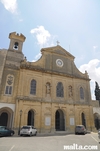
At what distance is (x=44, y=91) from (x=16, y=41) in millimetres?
11832

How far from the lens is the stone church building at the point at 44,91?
19828mm

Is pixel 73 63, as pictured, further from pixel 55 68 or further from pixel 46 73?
pixel 46 73

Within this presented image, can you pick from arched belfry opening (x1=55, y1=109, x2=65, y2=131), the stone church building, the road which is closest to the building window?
the stone church building

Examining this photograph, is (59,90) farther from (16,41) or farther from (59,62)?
(16,41)

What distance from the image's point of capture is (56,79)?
2434 cm

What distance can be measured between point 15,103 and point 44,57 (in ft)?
35.5

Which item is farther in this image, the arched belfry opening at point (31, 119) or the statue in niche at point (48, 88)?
the statue in niche at point (48, 88)

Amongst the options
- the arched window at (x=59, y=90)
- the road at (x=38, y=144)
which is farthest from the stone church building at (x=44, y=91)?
the road at (x=38, y=144)

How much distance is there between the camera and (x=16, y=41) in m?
25.2

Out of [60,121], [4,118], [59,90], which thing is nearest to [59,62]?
[59,90]

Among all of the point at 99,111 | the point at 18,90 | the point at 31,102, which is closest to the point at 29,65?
the point at 18,90

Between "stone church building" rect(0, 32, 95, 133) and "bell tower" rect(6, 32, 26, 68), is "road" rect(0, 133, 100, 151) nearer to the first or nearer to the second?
"stone church building" rect(0, 32, 95, 133)

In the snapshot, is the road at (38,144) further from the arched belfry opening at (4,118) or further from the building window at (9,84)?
the arched belfry opening at (4,118)

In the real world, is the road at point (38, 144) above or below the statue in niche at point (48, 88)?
below
